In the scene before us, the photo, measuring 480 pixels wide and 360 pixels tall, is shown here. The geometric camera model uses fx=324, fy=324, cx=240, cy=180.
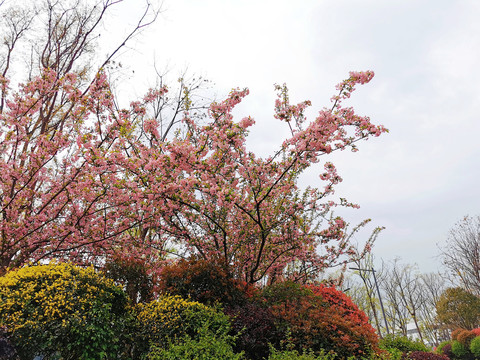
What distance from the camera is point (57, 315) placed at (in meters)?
4.69

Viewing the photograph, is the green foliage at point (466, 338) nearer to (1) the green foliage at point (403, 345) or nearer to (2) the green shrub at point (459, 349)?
(2) the green shrub at point (459, 349)

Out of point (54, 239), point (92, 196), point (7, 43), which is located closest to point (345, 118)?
point (92, 196)

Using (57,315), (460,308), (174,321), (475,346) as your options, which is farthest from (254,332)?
(460,308)

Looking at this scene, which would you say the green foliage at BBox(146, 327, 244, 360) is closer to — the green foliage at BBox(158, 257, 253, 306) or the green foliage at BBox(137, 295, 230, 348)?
the green foliage at BBox(137, 295, 230, 348)

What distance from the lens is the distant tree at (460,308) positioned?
62.5 feet

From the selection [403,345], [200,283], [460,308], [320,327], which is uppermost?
[200,283]

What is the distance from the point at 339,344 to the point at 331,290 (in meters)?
2.08

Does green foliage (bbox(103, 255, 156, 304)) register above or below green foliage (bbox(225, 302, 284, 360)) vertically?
above

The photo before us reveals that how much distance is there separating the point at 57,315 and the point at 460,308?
869 inches

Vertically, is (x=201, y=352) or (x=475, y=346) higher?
(x=201, y=352)

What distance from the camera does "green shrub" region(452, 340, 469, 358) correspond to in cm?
1566

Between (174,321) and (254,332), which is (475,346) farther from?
(174,321)

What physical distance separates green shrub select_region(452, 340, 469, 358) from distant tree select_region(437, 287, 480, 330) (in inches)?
157

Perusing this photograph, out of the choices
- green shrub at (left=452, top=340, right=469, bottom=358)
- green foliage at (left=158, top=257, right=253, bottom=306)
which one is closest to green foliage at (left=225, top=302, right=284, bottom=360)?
green foliage at (left=158, top=257, right=253, bottom=306)
